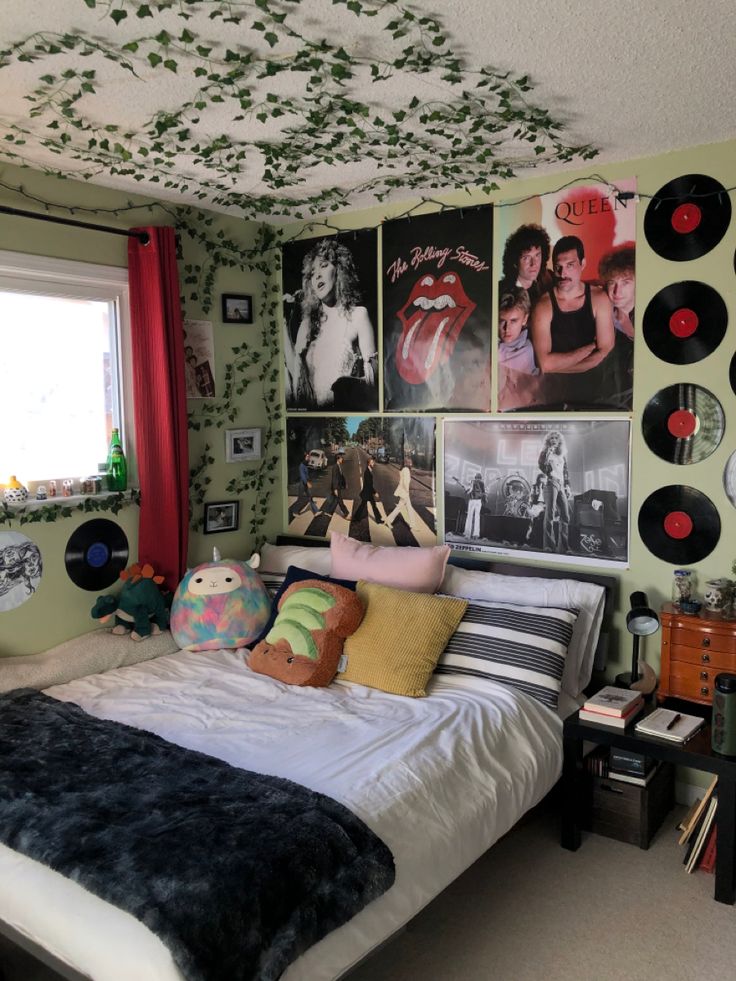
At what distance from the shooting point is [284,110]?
8.48ft

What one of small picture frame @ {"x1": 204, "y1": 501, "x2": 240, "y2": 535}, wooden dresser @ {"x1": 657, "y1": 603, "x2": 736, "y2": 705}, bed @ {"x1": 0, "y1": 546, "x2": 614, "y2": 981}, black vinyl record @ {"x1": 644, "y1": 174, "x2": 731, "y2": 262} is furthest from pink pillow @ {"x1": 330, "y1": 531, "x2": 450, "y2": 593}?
black vinyl record @ {"x1": 644, "y1": 174, "x2": 731, "y2": 262}

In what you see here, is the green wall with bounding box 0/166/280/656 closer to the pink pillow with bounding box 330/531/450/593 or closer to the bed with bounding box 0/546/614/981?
the bed with bounding box 0/546/614/981

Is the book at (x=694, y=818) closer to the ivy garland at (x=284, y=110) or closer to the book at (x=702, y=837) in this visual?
the book at (x=702, y=837)

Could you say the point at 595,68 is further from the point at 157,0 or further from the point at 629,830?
the point at 629,830

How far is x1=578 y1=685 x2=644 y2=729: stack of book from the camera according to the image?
2799 millimetres

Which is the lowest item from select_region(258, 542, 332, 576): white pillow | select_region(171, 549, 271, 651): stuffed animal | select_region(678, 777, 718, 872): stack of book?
select_region(678, 777, 718, 872): stack of book

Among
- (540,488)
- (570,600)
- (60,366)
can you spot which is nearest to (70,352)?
(60,366)

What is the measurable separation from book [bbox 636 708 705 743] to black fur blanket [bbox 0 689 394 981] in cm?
117

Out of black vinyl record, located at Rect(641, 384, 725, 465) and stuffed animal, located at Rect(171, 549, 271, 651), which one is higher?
black vinyl record, located at Rect(641, 384, 725, 465)

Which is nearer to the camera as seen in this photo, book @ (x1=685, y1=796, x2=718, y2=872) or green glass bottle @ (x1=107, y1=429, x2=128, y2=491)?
book @ (x1=685, y1=796, x2=718, y2=872)

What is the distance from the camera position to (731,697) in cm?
256

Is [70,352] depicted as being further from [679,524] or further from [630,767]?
[630,767]

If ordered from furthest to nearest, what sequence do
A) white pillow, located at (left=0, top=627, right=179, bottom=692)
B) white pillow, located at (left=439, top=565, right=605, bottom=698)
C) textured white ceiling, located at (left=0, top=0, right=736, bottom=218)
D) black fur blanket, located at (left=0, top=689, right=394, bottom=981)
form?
1. white pillow, located at (left=439, top=565, right=605, bottom=698)
2. white pillow, located at (left=0, top=627, right=179, bottom=692)
3. textured white ceiling, located at (left=0, top=0, right=736, bottom=218)
4. black fur blanket, located at (left=0, top=689, right=394, bottom=981)

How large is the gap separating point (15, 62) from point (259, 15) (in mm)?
750
